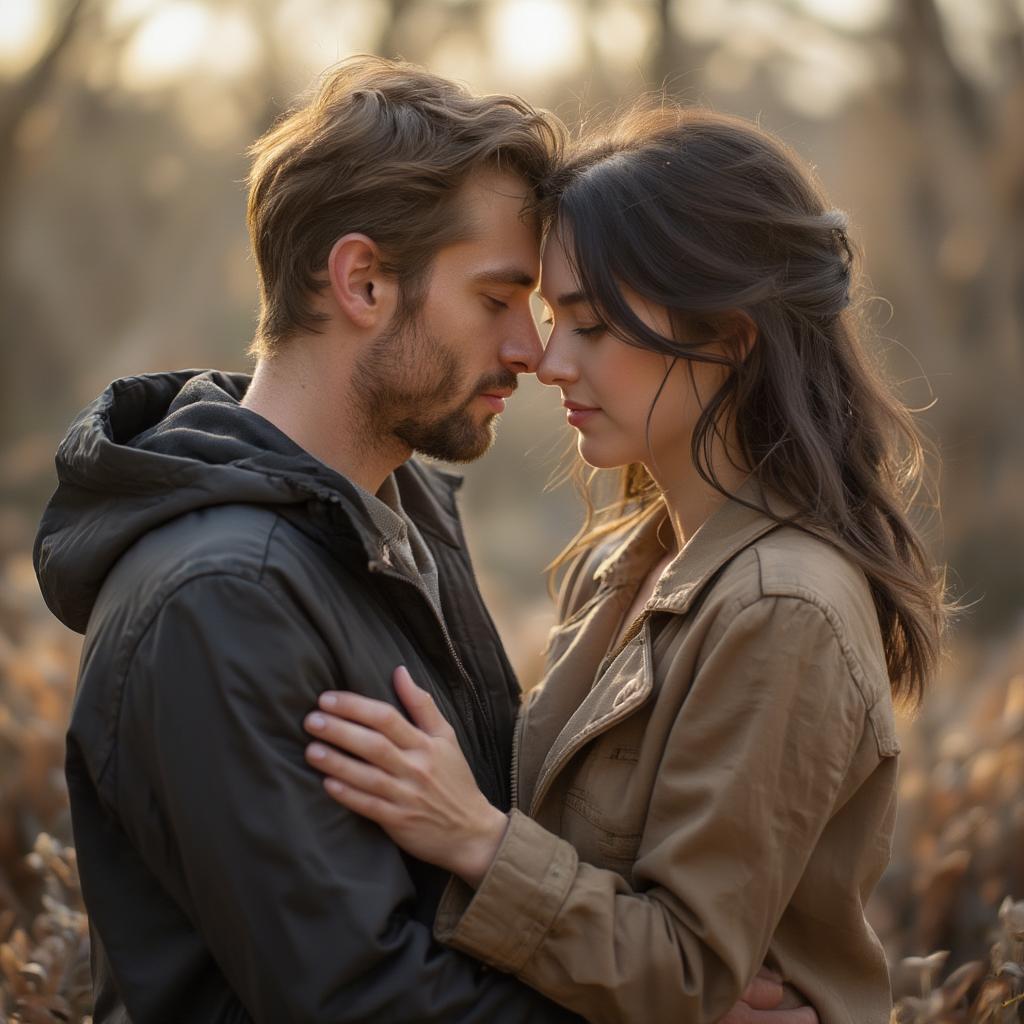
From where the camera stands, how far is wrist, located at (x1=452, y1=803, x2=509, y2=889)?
251 centimetres

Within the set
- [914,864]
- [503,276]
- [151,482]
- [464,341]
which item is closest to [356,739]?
[151,482]

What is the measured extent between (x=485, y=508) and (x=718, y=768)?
1377 centimetres

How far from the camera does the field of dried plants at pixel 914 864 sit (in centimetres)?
338

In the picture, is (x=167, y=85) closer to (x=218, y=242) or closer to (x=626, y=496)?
(x=218, y=242)

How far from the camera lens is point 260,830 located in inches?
92.0

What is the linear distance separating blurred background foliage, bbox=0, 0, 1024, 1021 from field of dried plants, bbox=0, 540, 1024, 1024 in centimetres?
183

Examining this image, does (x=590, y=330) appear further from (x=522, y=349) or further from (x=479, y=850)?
(x=479, y=850)

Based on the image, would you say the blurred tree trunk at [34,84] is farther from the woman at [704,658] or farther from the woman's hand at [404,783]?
the woman's hand at [404,783]

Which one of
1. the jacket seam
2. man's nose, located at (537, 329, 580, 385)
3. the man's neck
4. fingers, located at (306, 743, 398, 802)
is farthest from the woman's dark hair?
fingers, located at (306, 743, 398, 802)

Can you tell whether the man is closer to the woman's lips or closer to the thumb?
the thumb

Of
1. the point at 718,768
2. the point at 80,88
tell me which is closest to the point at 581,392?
the point at 718,768

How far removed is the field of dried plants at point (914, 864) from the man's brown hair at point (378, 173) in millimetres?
1680

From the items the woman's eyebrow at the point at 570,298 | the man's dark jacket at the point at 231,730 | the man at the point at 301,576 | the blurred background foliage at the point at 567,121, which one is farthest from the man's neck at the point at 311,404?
the blurred background foliage at the point at 567,121

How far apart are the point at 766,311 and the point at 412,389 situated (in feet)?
2.72
